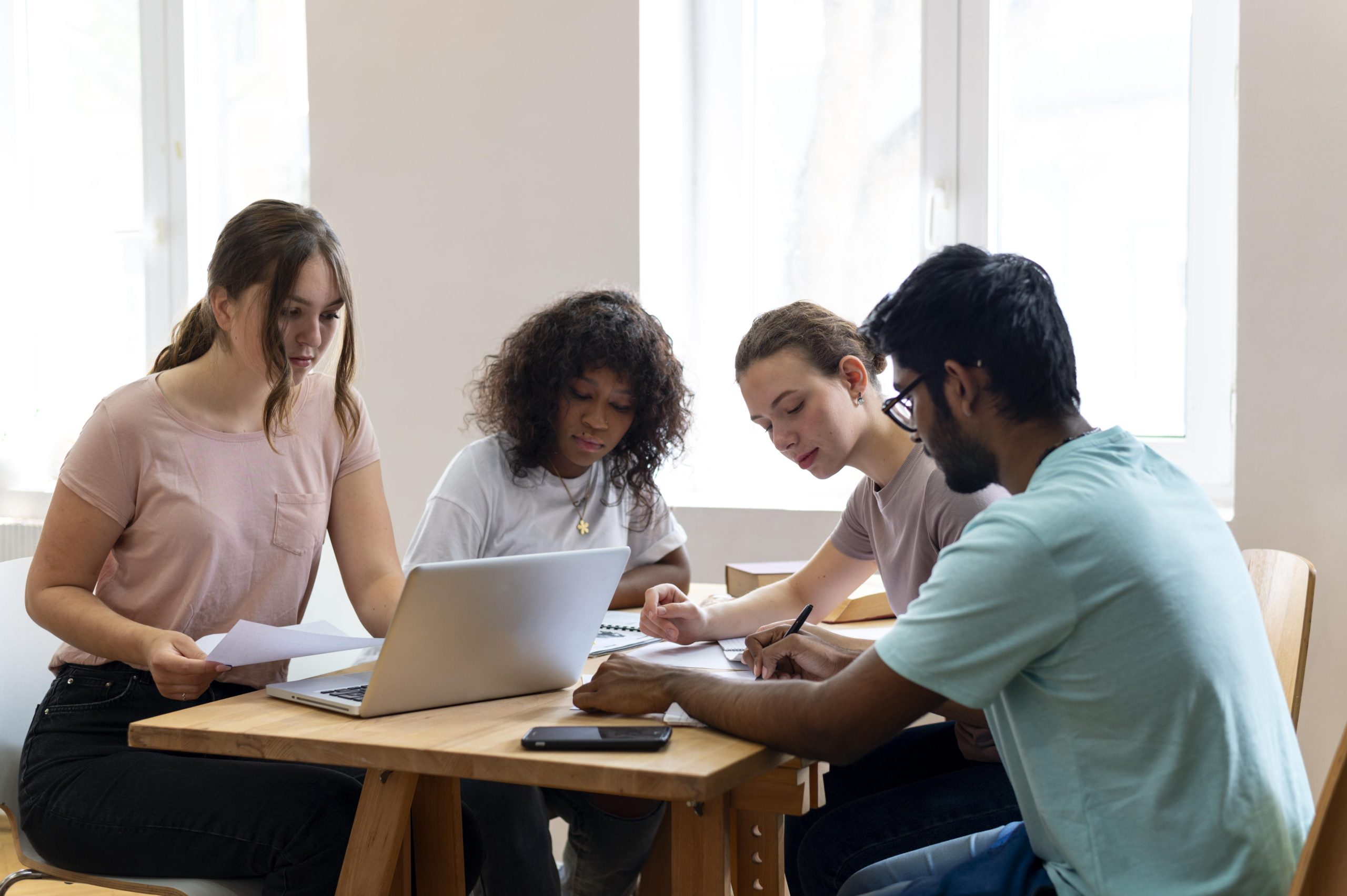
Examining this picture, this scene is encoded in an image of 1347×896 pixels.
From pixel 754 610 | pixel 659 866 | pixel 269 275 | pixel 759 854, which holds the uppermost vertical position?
pixel 269 275

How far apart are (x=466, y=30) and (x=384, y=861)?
88.6 inches

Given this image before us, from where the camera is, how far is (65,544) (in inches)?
64.1

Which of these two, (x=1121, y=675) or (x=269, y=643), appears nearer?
(x=1121, y=675)

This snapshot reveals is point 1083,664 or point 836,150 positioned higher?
point 836,150

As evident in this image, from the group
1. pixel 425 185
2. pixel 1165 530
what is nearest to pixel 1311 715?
pixel 1165 530

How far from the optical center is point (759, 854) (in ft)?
5.59

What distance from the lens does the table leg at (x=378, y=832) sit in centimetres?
130

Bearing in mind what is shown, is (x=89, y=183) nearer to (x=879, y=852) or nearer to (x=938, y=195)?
(x=938, y=195)

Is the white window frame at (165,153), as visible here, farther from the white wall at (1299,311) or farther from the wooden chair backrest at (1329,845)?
the wooden chair backrest at (1329,845)

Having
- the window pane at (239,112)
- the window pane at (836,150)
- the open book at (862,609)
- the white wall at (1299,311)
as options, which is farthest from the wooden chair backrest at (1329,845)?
the window pane at (239,112)

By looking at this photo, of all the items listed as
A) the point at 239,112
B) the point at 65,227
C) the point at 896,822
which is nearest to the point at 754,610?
the point at 896,822

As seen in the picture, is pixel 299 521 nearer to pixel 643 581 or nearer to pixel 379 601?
pixel 379 601

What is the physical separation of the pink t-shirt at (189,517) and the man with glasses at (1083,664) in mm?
939

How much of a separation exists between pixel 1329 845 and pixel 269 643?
1.04 meters
